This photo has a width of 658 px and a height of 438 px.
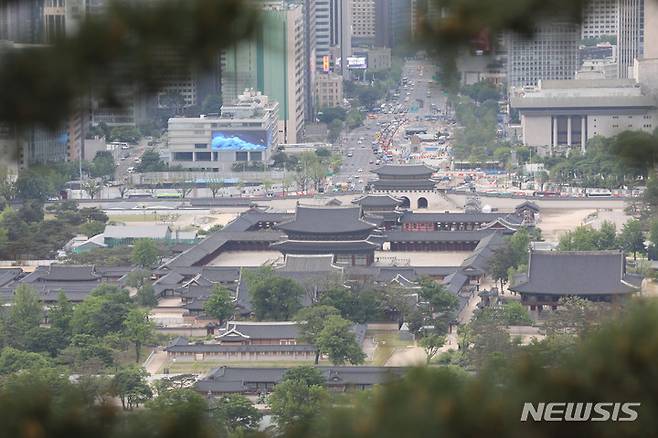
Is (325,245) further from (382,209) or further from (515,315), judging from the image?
(515,315)

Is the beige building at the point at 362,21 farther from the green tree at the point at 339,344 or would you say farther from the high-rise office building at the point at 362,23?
the green tree at the point at 339,344

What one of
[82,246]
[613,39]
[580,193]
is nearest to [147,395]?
[82,246]

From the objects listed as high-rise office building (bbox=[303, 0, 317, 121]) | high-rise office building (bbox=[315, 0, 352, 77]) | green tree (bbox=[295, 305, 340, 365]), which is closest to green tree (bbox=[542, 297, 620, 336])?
green tree (bbox=[295, 305, 340, 365])

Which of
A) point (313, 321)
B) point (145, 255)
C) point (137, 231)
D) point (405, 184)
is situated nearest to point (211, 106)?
point (405, 184)

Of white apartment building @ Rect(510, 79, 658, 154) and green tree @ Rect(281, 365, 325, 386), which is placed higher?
white apartment building @ Rect(510, 79, 658, 154)

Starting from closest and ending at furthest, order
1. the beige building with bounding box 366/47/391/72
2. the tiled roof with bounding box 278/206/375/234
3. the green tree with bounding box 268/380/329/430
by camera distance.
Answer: the green tree with bounding box 268/380/329/430 < the tiled roof with bounding box 278/206/375/234 < the beige building with bounding box 366/47/391/72

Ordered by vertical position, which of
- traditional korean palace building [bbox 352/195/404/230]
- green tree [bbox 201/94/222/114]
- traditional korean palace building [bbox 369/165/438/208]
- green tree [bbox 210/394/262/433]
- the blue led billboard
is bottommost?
green tree [bbox 210/394/262/433]

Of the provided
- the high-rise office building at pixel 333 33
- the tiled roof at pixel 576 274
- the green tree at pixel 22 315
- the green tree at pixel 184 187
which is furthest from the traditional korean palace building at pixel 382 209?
the high-rise office building at pixel 333 33

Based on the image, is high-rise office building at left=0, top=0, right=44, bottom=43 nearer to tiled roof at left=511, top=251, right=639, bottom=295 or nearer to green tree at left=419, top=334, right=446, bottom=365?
green tree at left=419, top=334, right=446, bottom=365
